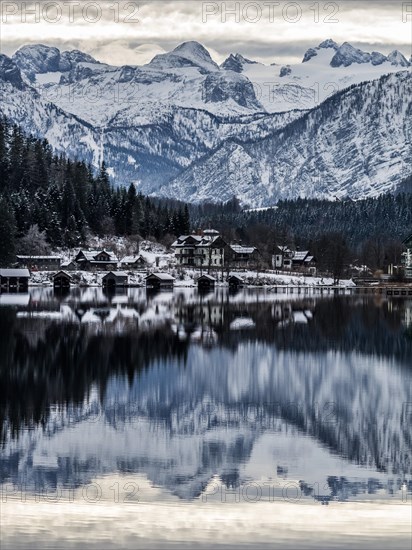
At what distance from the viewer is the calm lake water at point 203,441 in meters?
23.8

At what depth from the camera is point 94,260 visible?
15712cm

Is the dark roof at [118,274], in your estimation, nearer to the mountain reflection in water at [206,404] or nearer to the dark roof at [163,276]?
the dark roof at [163,276]

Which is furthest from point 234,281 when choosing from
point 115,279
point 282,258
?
point 282,258

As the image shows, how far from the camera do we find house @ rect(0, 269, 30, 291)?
129625 mm

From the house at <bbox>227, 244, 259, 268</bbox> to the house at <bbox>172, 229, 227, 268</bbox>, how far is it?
3568mm

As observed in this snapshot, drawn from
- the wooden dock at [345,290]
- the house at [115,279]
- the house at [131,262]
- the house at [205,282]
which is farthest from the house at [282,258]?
the house at [115,279]

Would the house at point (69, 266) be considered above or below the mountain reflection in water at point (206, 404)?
below

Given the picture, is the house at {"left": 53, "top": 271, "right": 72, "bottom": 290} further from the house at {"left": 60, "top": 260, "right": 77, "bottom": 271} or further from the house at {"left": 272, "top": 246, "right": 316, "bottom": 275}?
the house at {"left": 272, "top": 246, "right": 316, "bottom": 275}

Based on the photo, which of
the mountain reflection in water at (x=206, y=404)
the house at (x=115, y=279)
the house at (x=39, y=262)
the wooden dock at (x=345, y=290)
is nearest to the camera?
the mountain reflection in water at (x=206, y=404)

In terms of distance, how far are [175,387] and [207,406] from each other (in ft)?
13.8

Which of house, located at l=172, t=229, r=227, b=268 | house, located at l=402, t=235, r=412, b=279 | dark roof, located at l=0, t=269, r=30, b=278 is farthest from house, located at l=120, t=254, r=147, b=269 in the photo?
house, located at l=402, t=235, r=412, b=279

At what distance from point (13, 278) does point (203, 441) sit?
102 meters

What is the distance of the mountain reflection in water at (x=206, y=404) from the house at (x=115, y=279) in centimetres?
7446

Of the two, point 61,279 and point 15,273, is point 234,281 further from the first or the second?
point 15,273
